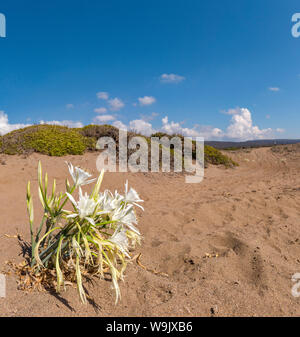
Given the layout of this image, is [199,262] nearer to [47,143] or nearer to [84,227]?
[84,227]

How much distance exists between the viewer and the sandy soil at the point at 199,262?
1800 millimetres

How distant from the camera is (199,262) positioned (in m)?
2.58

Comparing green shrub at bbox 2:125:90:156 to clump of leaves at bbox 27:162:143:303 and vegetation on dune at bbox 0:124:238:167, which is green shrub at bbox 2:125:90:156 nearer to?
vegetation on dune at bbox 0:124:238:167

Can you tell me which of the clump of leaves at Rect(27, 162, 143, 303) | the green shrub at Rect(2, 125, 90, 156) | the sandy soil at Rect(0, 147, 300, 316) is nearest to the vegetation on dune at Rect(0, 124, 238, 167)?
the green shrub at Rect(2, 125, 90, 156)

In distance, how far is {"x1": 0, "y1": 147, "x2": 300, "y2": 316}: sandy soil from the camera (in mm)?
1800

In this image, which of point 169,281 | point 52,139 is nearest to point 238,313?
point 169,281

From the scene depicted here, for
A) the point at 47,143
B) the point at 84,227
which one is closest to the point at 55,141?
the point at 47,143

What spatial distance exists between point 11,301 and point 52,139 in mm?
7886

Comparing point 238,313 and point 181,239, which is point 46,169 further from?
point 238,313

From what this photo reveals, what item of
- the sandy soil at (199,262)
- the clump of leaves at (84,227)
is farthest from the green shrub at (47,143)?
the clump of leaves at (84,227)

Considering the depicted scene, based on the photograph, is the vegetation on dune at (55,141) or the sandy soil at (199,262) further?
the vegetation on dune at (55,141)

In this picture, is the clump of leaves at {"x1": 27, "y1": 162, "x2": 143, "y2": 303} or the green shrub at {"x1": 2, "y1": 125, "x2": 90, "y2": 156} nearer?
the clump of leaves at {"x1": 27, "y1": 162, "x2": 143, "y2": 303}

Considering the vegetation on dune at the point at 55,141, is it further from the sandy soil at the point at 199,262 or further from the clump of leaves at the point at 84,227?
the clump of leaves at the point at 84,227

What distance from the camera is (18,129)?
10.7 meters
